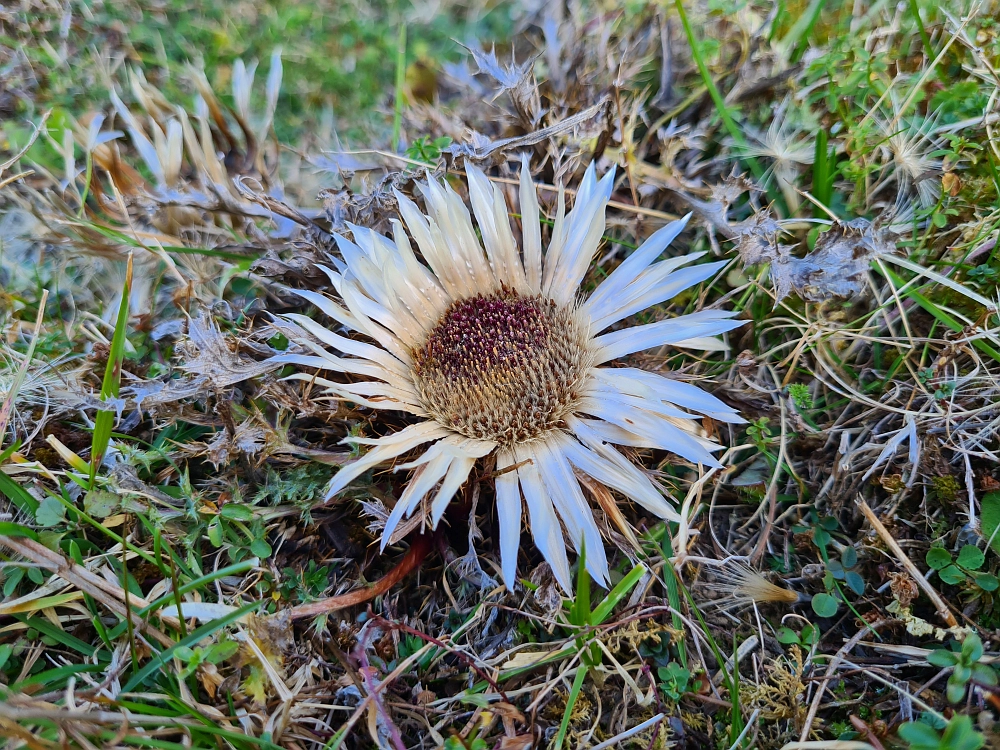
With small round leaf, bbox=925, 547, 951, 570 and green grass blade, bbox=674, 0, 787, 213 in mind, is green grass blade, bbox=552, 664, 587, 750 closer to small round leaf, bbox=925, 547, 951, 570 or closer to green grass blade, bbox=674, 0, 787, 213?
small round leaf, bbox=925, 547, 951, 570

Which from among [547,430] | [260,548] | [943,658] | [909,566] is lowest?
[943,658]

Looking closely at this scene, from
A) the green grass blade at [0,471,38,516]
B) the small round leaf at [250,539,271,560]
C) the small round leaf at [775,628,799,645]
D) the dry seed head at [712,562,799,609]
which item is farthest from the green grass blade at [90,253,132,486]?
the small round leaf at [775,628,799,645]

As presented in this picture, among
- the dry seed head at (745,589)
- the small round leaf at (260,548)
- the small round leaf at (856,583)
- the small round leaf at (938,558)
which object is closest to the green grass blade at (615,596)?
the dry seed head at (745,589)

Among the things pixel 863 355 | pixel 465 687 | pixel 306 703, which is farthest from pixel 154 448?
pixel 863 355

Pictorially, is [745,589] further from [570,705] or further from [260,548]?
[260,548]

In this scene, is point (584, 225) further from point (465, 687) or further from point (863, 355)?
point (465, 687)

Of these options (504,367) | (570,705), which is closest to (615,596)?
(570,705)

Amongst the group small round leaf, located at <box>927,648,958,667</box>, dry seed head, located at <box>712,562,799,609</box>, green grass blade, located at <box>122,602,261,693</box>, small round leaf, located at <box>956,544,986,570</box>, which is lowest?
small round leaf, located at <box>927,648,958,667</box>
